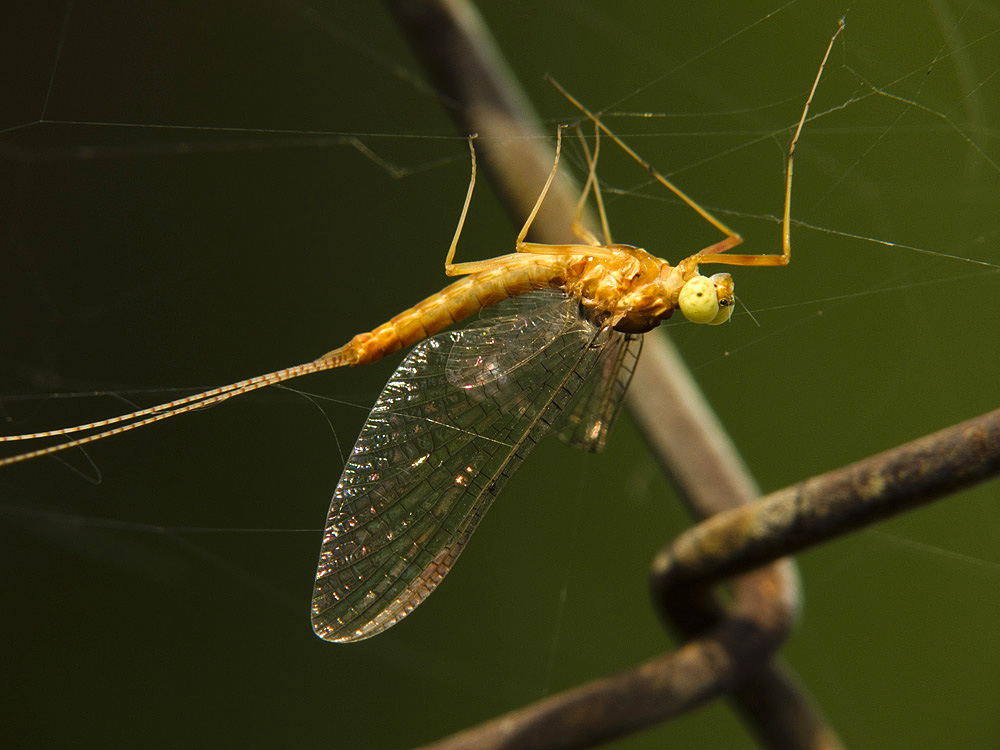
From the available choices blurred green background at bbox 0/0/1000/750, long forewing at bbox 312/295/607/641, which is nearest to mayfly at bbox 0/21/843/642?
long forewing at bbox 312/295/607/641

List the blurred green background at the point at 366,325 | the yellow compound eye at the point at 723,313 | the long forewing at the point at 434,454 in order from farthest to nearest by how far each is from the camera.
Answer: the blurred green background at the point at 366,325 → the yellow compound eye at the point at 723,313 → the long forewing at the point at 434,454

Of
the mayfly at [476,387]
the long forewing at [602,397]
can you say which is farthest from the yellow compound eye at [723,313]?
the long forewing at [602,397]

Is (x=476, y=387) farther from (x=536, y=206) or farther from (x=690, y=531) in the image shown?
(x=690, y=531)

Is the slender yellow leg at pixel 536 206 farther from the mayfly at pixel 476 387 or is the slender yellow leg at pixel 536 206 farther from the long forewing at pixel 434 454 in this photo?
the long forewing at pixel 434 454

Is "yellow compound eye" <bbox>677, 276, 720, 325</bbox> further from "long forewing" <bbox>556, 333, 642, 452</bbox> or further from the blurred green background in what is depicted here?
the blurred green background

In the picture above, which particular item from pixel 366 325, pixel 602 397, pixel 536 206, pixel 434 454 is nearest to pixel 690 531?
pixel 602 397

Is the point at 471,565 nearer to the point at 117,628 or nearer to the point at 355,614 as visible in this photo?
the point at 117,628

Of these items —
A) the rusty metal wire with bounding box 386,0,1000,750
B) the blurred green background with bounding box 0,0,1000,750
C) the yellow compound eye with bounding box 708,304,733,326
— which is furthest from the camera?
the blurred green background with bounding box 0,0,1000,750

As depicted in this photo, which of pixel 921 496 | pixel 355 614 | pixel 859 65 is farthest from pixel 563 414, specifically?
pixel 859 65
